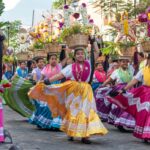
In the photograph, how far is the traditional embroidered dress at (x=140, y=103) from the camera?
30.2ft

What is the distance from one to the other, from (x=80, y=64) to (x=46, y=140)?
51.4 inches

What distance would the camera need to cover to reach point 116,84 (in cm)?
1199

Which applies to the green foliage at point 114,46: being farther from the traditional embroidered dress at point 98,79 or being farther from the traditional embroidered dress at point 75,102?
the traditional embroidered dress at point 75,102

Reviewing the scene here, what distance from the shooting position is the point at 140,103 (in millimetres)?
9555

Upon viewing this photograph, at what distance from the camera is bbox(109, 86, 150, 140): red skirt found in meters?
9.20

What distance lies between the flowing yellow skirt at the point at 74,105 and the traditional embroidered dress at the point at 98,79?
471 centimetres

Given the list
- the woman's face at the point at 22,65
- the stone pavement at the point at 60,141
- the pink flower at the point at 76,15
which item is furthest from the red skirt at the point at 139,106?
the woman's face at the point at 22,65

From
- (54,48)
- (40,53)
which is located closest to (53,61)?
(54,48)

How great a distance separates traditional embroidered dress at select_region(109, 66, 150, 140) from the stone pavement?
23 centimetres

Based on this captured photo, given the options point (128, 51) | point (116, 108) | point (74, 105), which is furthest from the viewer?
point (116, 108)

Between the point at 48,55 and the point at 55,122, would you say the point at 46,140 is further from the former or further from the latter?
the point at 48,55

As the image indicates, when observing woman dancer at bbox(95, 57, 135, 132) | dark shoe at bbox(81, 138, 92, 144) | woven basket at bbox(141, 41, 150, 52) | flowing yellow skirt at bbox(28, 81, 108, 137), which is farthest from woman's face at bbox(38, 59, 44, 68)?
dark shoe at bbox(81, 138, 92, 144)

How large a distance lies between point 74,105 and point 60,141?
60 cm

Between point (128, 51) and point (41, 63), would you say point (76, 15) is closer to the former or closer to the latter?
point (128, 51)
